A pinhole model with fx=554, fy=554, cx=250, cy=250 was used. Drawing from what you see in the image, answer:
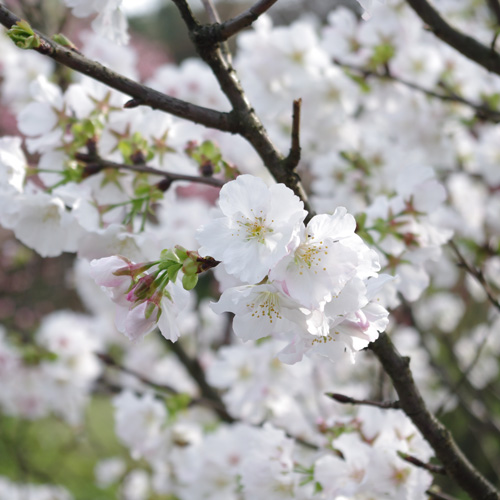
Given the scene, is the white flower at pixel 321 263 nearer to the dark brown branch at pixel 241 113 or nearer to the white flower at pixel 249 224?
the white flower at pixel 249 224

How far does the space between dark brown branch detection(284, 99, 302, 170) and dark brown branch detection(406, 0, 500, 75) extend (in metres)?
0.53

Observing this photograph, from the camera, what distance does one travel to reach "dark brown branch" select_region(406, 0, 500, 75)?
1139mm

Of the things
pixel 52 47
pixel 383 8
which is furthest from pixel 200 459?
pixel 383 8

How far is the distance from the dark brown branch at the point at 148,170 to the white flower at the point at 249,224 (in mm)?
248

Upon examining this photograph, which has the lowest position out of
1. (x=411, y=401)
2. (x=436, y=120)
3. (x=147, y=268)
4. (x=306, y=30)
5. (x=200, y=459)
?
(x=411, y=401)

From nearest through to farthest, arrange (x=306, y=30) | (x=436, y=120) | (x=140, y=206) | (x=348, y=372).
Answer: (x=140, y=206), (x=306, y=30), (x=436, y=120), (x=348, y=372)

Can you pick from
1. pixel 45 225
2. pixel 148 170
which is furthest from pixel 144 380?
pixel 148 170

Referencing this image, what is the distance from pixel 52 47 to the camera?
788 millimetres

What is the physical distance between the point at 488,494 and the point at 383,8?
186cm

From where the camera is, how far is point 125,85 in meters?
0.84

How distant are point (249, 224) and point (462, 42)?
2.45 ft

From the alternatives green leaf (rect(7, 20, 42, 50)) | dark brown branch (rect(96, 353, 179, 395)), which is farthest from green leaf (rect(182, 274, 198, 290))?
dark brown branch (rect(96, 353, 179, 395))

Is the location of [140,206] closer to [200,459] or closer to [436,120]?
[200,459]

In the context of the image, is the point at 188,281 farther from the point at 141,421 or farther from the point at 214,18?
the point at 141,421
